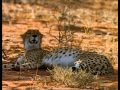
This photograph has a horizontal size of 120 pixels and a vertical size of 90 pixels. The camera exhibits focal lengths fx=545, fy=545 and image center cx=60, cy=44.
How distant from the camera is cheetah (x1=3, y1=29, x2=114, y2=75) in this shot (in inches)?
348

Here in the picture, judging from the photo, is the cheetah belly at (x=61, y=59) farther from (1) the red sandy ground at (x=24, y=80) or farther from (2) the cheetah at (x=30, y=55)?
(1) the red sandy ground at (x=24, y=80)

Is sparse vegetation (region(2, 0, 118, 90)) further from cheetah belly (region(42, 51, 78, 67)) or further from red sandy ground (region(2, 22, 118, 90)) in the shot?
cheetah belly (region(42, 51, 78, 67))

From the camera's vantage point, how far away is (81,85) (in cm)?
795

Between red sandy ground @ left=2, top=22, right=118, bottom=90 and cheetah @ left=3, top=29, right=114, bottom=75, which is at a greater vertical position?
cheetah @ left=3, top=29, right=114, bottom=75

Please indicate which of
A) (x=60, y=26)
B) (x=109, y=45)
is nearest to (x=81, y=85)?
(x=109, y=45)

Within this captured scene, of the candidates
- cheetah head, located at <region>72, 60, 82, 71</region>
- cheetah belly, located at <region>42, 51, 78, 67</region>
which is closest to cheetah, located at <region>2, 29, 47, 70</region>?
cheetah belly, located at <region>42, 51, 78, 67</region>

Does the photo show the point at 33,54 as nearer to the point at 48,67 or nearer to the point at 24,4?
the point at 48,67

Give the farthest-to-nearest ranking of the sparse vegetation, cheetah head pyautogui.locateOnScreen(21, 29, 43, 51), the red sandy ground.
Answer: cheetah head pyautogui.locateOnScreen(21, 29, 43, 51), the sparse vegetation, the red sandy ground

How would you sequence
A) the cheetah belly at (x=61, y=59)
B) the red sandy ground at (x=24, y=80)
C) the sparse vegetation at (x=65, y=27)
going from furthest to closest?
1. the cheetah belly at (x=61, y=59)
2. the sparse vegetation at (x=65, y=27)
3. the red sandy ground at (x=24, y=80)

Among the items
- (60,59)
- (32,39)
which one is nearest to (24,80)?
(60,59)

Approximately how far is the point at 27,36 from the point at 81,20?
177 inches

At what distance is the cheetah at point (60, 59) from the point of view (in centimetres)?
885

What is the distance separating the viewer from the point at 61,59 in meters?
9.40

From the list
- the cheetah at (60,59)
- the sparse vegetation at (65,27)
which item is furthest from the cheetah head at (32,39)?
the sparse vegetation at (65,27)
